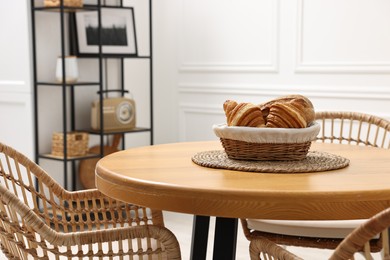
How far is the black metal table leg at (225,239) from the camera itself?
1.83m

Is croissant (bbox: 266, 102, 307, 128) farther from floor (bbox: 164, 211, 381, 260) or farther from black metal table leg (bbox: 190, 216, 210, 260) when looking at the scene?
floor (bbox: 164, 211, 381, 260)

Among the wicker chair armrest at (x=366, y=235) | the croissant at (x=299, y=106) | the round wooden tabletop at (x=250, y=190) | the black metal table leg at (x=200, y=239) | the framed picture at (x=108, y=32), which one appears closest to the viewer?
the wicker chair armrest at (x=366, y=235)

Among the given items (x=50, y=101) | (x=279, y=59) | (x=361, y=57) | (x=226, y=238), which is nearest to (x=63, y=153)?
(x=50, y=101)

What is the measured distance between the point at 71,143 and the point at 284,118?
2.46 m

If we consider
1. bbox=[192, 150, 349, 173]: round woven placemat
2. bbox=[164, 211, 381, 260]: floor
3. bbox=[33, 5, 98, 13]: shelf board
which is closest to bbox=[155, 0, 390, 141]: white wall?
bbox=[164, 211, 381, 260]: floor

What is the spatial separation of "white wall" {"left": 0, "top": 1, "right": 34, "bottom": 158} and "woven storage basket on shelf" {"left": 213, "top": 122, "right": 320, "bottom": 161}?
2492 mm

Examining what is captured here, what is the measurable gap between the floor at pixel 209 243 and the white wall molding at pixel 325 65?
1.03 m

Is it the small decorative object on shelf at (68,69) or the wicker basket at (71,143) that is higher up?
the small decorative object on shelf at (68,69)

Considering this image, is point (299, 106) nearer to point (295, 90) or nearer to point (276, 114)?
point (276, 114)

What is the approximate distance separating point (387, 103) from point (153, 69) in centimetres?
179

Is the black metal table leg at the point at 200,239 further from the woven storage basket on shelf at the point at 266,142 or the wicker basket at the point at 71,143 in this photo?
the wicker basket at the point at 71,143

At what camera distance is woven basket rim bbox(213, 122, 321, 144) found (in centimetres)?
181

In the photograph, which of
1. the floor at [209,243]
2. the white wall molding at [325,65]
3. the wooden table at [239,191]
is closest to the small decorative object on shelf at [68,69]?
the floor at [209,243]

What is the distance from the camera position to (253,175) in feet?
5.62
